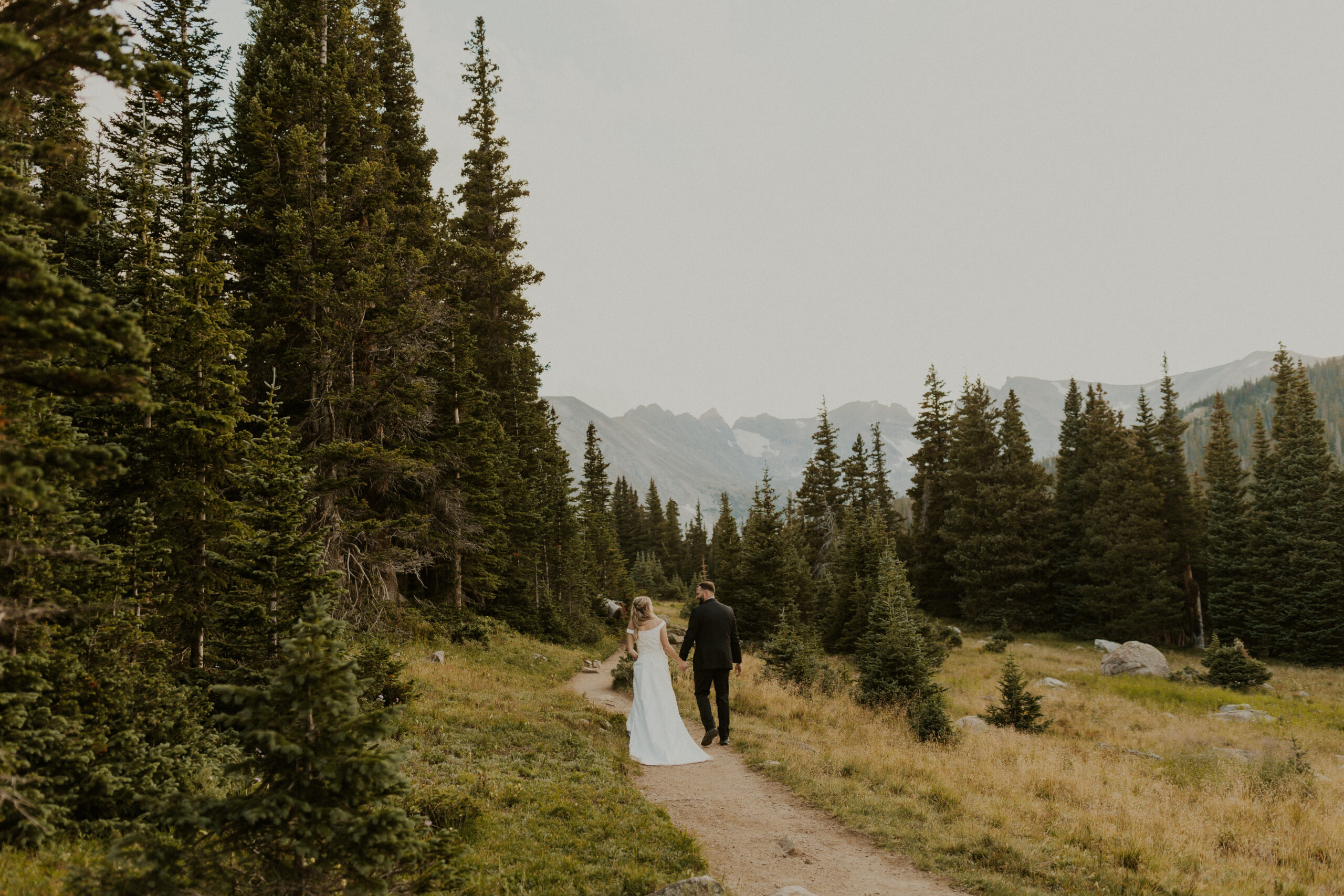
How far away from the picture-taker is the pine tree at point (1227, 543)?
39.2 m

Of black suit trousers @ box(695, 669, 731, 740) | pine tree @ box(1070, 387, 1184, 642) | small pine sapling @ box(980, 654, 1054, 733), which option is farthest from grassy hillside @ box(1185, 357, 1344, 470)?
black suit trousers @ box(695, 669, 731, 740)

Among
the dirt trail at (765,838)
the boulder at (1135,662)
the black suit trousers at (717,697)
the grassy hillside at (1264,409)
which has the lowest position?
the boulder at (1135,662)

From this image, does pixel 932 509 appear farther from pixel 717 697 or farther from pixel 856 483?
pixel 717 697

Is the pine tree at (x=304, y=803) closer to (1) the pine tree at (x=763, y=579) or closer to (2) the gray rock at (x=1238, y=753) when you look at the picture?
(2) the gray rock at (x=1238, y=753)

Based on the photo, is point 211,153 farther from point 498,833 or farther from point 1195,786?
point 1195,786

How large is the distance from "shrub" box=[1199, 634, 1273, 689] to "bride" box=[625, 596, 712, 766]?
28610 mm

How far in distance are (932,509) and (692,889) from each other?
2026 inches

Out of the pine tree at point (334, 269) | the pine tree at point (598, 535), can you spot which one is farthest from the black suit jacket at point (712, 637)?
the pine tree at point (598, 535)

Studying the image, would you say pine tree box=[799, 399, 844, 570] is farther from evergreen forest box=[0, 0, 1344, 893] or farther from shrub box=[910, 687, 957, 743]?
shrub box=[910, 687, 957, 743]

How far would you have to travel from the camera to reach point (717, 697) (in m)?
11.1

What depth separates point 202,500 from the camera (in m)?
9.54

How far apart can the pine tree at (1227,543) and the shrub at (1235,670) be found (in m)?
15.4

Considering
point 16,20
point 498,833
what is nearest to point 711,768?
point 498,833

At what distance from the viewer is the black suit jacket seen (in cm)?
1066
